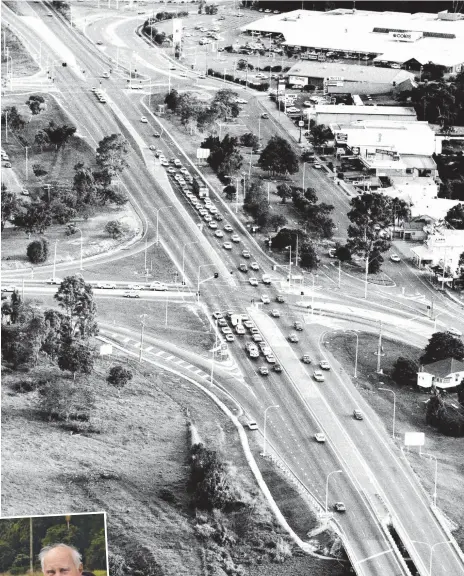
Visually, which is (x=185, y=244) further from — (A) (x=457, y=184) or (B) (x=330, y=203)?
(A) (x=457, y=184)

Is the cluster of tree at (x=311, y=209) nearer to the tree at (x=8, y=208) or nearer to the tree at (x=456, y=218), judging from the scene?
the tree at (x=456, y=218)

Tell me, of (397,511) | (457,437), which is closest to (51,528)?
(397,511)

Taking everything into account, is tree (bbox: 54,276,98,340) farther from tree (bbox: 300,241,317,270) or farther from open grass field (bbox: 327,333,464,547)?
tree (bbox: 300,241,317,270)

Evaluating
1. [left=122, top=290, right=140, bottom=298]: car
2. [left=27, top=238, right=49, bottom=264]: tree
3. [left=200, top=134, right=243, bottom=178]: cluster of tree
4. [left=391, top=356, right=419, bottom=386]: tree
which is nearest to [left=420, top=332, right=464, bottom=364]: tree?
[left=391, top=356, right=419, bottom=386]: tree

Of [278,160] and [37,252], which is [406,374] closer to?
[37,252]

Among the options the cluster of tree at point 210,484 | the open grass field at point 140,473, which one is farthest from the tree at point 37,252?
the cluster of tree at point 210,484

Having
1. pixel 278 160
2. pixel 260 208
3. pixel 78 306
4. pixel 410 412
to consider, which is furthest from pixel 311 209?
pixel 410 412
